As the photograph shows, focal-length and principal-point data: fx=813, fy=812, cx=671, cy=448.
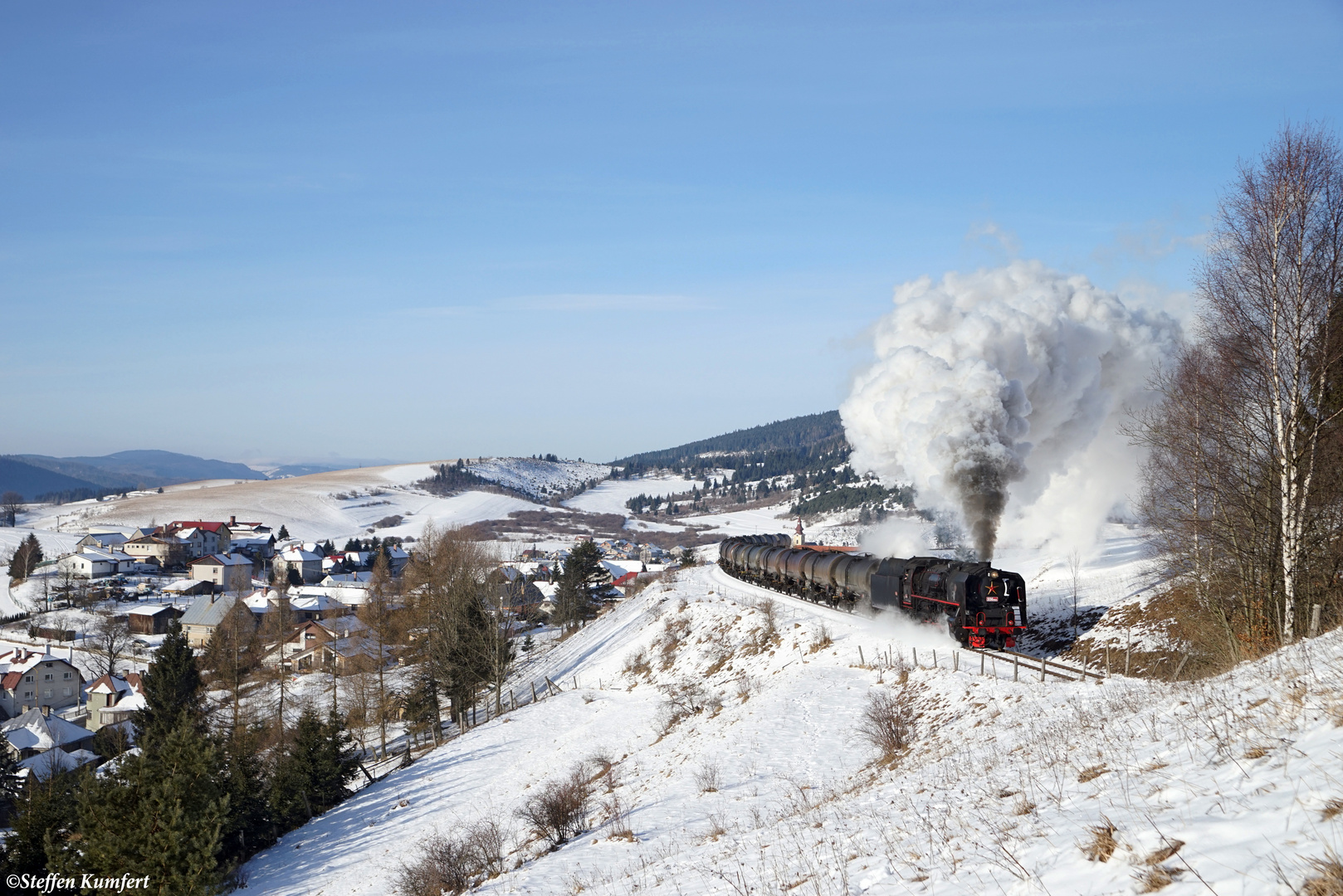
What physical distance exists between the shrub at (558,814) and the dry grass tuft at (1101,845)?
1410 cm

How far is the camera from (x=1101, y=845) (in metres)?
6.78

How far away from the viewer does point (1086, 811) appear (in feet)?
26.5

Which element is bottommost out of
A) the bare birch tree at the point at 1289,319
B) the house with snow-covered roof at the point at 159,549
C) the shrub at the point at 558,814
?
the house with snow-covered roof at the point at 159,549

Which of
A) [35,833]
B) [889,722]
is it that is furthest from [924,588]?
[35,833]

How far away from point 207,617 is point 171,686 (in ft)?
155

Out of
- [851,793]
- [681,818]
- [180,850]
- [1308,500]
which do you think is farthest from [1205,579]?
[180,850]

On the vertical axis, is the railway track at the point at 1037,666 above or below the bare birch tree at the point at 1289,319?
below

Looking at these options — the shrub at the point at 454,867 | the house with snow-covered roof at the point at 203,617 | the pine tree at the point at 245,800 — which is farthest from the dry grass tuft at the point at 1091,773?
the house with snow-covered roof at the point at 203,617

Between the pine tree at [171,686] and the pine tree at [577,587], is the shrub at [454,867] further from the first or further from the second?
the pine tree at [577,587]

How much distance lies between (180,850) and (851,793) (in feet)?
49.5

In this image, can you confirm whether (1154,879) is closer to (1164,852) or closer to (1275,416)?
(1164,852)

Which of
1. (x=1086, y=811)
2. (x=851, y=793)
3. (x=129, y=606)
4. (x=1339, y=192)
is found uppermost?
(x=1339, y=192)

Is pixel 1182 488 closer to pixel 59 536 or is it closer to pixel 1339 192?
pixel 1339 192

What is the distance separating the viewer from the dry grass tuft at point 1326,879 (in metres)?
4.82
